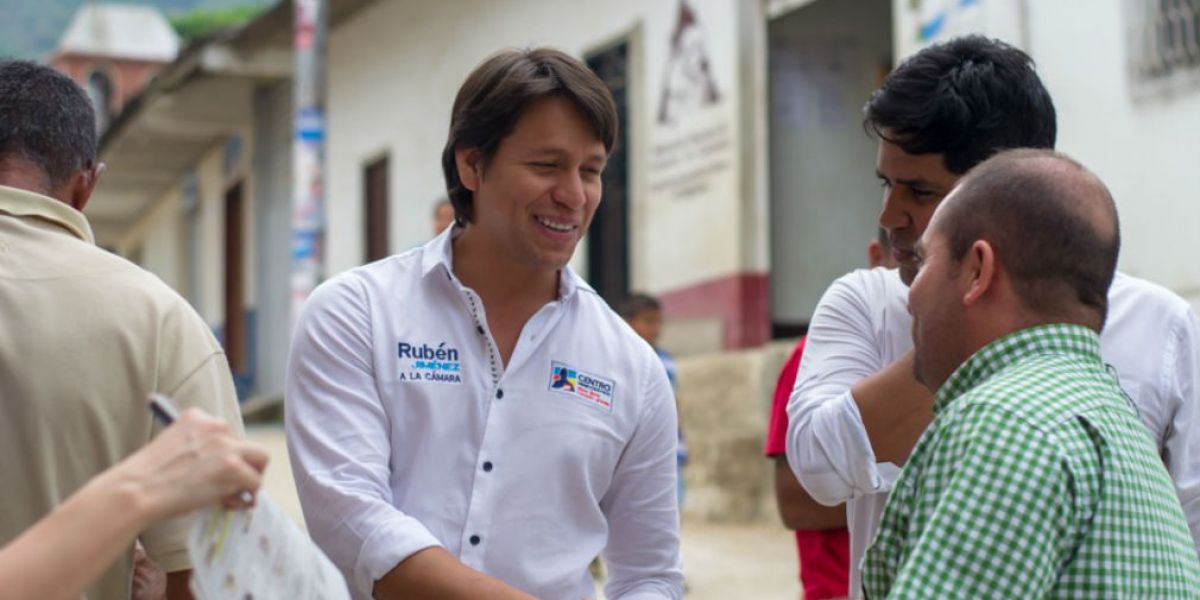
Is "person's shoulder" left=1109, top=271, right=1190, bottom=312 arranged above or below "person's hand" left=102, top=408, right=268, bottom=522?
below

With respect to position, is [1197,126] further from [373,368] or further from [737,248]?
[373,368]

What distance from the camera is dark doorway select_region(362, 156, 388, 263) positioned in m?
19.3

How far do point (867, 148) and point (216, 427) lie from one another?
11.6 metres

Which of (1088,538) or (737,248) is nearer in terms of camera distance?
(1088,538)

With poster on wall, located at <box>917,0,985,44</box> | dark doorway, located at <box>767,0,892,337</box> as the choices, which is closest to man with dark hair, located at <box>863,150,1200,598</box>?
poster on wall, located at <box>917,0,985,44</box>

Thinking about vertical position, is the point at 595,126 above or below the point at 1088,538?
above

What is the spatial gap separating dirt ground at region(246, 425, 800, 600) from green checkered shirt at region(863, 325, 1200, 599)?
6787 millimetres

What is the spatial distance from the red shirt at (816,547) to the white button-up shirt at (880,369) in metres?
0.70

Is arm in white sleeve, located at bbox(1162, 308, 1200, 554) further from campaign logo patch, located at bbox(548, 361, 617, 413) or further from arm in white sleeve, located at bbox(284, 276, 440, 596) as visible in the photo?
arm in white sleeve, located at bbox(284, 276, 440, 596)

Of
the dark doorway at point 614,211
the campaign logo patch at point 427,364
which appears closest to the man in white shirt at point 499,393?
the campaign logo patch at point 427,364

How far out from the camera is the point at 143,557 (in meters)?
2.88

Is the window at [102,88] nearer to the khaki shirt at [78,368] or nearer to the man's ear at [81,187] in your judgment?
the man's ear at [81,187]

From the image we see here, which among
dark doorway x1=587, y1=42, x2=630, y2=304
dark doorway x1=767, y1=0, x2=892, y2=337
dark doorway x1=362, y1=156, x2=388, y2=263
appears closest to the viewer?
dark doorway x1=767, y1=0, x2=892, y2=337

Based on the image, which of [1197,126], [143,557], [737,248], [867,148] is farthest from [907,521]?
[867,148]
